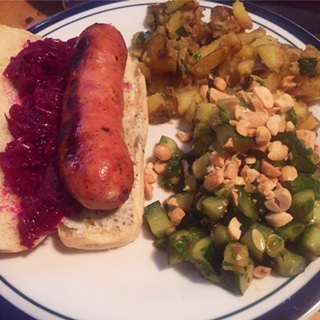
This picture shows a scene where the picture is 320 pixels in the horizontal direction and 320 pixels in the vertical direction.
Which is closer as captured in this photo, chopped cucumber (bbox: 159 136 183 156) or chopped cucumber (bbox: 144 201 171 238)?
chopped cucumber (bbox: 144 201 171 238)

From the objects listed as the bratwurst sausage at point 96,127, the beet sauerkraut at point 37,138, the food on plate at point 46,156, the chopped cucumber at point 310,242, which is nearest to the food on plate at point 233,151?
the chopped cucumber at point 310,242

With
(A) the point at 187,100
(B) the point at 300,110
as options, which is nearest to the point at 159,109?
(A) the point at 187,100

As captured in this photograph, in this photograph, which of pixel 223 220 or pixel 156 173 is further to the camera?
pixel 156 173

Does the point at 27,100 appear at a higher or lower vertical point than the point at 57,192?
higher

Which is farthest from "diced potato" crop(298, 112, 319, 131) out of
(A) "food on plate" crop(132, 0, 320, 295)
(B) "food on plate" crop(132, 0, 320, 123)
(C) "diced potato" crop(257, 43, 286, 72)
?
(C) "diced potato" crop(257, 43, 286, 72)

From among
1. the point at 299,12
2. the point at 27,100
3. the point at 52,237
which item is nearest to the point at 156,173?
the point at 52,237

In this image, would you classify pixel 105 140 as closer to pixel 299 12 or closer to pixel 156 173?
pixel 156 173

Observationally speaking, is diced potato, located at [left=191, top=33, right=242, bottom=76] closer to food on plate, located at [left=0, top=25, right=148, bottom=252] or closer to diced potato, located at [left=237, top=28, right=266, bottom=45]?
diced potato, located at [left=237, top=28, right=266, bottom=45]

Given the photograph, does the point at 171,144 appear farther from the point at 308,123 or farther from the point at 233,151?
the point at 308,123
